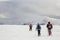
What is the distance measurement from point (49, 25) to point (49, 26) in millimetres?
87

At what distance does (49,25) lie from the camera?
70.1 feet

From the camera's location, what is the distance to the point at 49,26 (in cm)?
2134
